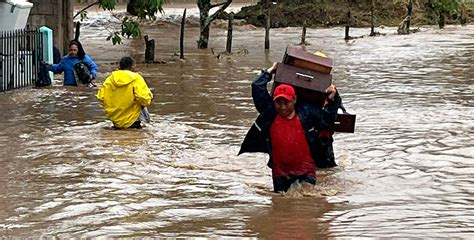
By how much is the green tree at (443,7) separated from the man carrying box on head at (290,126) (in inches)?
1577

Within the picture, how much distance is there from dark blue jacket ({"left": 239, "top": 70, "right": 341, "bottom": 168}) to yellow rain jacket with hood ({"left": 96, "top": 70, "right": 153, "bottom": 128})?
426 cm

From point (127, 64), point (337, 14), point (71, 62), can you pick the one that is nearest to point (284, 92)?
point (127, 64)

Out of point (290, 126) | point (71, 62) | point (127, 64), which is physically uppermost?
point (127, 64)

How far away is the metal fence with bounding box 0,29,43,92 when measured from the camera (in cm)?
1812

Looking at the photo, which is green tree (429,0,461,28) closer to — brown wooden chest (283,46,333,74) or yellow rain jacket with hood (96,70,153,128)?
yellow rain jacket with hood (96,70,153,128)

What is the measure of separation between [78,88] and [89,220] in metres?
10.7

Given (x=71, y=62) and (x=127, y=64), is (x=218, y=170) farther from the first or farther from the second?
(x=71, y=62)

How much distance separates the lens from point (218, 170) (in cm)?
1028

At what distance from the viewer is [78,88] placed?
1823 cm

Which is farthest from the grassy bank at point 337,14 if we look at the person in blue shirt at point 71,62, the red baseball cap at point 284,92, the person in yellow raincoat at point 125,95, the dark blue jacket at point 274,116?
the red baseball cap at point 284,92

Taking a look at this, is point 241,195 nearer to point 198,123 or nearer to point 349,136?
point 349,136

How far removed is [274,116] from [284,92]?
0.32m

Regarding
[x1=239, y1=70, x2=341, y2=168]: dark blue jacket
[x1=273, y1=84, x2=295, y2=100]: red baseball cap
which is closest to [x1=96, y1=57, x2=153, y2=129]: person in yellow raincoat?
[x1=239, y1=70, x2=341, y2=168]: dark blue jacket

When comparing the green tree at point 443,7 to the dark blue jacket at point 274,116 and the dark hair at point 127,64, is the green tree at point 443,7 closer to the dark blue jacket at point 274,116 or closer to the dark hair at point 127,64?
the dark hair at point 127,64
